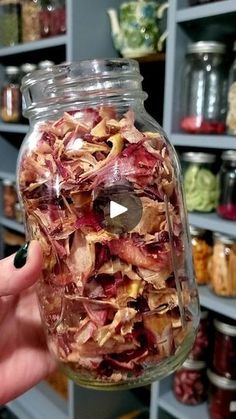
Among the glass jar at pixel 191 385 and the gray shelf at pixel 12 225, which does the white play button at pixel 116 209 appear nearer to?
the glass jar at pixel 191 385

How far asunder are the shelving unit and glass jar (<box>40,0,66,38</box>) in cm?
37

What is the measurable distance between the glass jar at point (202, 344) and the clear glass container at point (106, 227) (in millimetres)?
556

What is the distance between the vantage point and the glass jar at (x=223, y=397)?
99 centimetres

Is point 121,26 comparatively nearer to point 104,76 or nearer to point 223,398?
point 104,76

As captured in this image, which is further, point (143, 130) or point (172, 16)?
Answer: point (172, 16)

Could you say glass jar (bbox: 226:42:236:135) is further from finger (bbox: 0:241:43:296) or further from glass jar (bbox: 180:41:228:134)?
finger (bbox: 0:241:43:296)

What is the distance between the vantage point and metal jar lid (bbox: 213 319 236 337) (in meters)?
0.96

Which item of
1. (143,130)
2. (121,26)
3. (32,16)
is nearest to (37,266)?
(143,130)

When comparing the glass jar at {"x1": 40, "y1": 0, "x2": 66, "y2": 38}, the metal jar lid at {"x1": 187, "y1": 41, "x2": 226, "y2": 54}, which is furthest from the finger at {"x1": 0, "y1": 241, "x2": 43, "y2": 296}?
the glass jar at {"x1": 40, "y1": 0, "x2": 66, "y2": 38}

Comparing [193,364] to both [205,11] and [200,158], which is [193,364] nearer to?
[200,158]

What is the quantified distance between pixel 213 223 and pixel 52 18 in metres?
0.70

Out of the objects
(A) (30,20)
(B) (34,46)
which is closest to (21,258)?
(B) (34,46)

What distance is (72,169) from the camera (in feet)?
1.42

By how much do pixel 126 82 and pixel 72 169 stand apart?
11 cm
